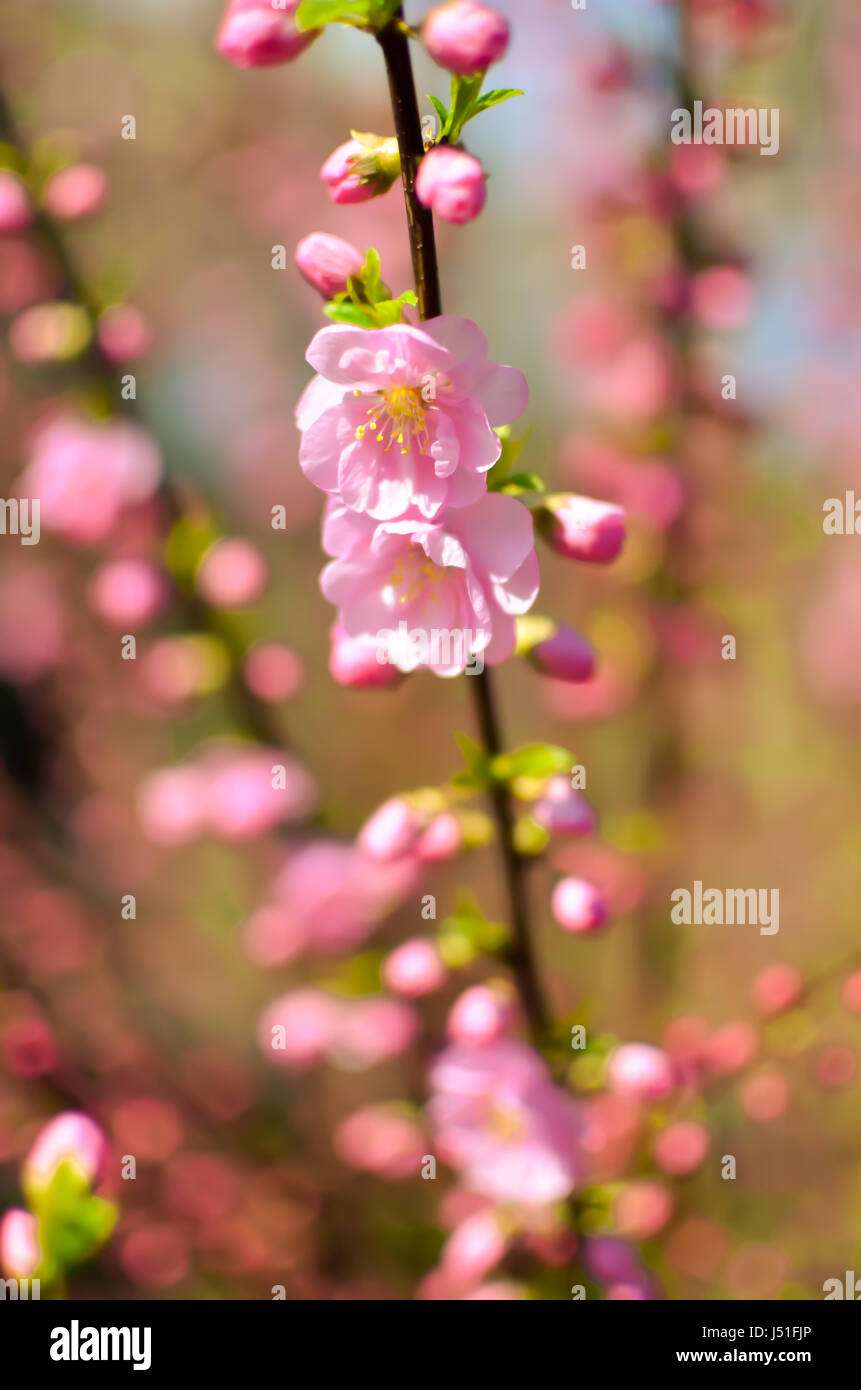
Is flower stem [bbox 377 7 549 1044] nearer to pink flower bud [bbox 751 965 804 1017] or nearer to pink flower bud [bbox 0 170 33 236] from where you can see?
pink flower bud [bbox 751 965 804 1017]

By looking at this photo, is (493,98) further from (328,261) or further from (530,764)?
(530,764)

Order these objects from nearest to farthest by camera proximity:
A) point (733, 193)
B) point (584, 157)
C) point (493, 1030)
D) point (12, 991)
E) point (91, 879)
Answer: point (493, 1030) < point (12, 991) < point (733, 193) < point (584, 157) < point (91, 879)

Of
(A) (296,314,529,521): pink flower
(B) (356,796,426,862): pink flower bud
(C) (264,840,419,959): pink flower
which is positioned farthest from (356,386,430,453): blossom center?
(C) (264,840,419,959): pink flower

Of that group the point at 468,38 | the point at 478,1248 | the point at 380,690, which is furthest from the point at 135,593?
the point at 478,1248

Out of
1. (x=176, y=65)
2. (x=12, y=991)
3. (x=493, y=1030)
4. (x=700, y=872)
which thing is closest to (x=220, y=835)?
(x=12, y=991)

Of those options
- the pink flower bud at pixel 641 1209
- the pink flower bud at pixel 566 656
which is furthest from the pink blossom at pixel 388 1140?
the pink flower bud at pixel 566 656

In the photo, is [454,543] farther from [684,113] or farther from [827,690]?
[827,690]
